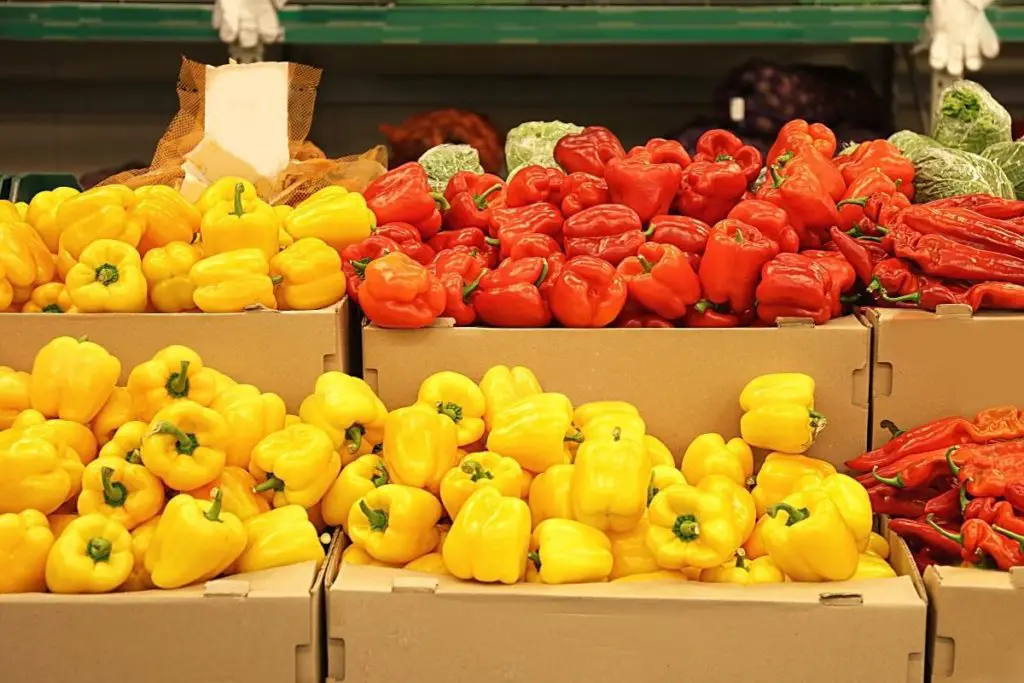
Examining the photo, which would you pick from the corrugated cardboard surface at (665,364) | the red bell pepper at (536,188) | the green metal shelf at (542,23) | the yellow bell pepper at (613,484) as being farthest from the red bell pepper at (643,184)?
A: the green metal shelf at (542,23)

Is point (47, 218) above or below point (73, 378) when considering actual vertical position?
above

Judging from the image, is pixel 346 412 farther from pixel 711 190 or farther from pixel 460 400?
pixel 711 190

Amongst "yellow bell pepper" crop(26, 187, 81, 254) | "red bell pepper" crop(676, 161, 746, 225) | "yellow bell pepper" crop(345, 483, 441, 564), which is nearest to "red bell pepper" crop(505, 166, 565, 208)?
"red bell pepper" crop(676, 161, 746, 225)

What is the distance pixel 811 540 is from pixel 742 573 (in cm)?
14

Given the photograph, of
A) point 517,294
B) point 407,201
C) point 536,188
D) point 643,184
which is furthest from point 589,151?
point 517,294

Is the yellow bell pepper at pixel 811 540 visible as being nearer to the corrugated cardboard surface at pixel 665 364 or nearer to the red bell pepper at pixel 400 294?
the corrugated cardboard surface at pixel 665 364

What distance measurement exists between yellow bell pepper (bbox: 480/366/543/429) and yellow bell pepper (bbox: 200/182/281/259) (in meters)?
0.57

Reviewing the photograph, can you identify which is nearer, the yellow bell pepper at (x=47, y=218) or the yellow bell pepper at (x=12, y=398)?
the yellow bell pepper at (x=12, y=398)

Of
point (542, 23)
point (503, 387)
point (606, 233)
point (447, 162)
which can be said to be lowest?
point (503, 387)

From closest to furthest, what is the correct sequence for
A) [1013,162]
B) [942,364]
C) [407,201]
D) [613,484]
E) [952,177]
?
[613,484] < [942,364] < [407,201] < [952,177] < [1013,162]

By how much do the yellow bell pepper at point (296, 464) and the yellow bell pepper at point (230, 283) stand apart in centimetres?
34

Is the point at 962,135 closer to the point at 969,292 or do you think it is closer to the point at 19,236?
the point at 969,292

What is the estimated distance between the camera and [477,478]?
2.23 metres

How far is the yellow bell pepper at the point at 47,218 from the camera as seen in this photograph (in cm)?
268
